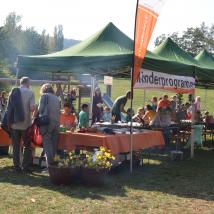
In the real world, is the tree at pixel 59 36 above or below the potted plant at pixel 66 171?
above

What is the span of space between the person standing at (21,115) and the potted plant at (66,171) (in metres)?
1.11

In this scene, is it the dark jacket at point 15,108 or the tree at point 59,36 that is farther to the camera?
the tree at point 59,36

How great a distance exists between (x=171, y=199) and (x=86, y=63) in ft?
11.7

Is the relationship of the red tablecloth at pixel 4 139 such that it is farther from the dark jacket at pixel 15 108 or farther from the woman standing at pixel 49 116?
the woman standing at pixel 49 116

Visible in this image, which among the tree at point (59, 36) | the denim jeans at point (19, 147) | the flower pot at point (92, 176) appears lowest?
the flower pot at point (92, 176)

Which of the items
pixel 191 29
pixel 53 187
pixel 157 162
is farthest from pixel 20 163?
pixel 191 29

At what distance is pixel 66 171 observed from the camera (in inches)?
261

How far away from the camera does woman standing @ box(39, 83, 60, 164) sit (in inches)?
289

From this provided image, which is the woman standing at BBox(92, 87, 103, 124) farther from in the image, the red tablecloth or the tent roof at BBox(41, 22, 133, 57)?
the red tablecloth

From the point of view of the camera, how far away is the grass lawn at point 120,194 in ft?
18.5

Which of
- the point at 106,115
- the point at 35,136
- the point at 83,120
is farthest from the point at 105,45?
the point at 106,115

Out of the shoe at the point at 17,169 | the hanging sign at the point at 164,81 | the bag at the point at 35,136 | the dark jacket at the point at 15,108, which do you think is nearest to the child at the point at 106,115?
the hanging sign at the point at 164,81

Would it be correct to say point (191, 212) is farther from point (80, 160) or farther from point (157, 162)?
point (157, 162)

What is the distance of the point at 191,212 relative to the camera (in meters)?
5.62
